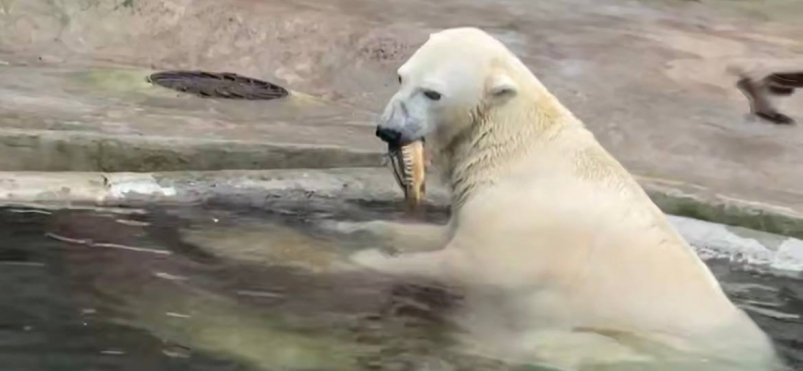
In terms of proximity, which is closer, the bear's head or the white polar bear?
the white polar bear

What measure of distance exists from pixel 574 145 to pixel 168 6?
17.7 feet

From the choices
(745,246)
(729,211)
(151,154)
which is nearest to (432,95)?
(745,246)

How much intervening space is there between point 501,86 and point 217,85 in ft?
11.5

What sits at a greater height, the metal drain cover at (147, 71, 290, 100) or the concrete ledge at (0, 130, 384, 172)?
the metal drain cover at (147, 71, 290, 100)

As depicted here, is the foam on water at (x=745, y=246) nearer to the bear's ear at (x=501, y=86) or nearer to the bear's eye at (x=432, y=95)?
the bear's ear at (x=501, y=86)

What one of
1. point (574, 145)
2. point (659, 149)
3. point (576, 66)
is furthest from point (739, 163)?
point (574, 145)

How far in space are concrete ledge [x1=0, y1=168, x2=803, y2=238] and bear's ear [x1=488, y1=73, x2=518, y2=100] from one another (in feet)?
3.57

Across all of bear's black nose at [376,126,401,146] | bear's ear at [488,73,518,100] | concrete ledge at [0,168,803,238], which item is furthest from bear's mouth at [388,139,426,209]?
concrete ledge at [0,168,803,238]

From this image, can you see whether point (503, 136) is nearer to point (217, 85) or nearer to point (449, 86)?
point (449, 86)

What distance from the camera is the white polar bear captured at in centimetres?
341

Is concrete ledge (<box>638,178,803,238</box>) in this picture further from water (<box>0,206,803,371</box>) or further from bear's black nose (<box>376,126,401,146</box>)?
bear's black nose (<box>376,126,401,146</box>)

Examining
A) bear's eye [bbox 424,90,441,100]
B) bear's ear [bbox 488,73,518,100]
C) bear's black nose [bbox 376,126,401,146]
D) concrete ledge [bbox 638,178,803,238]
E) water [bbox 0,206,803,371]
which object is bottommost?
water [bbox 0,206,803,371]

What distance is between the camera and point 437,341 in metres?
3.45

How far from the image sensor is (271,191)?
4750mm
